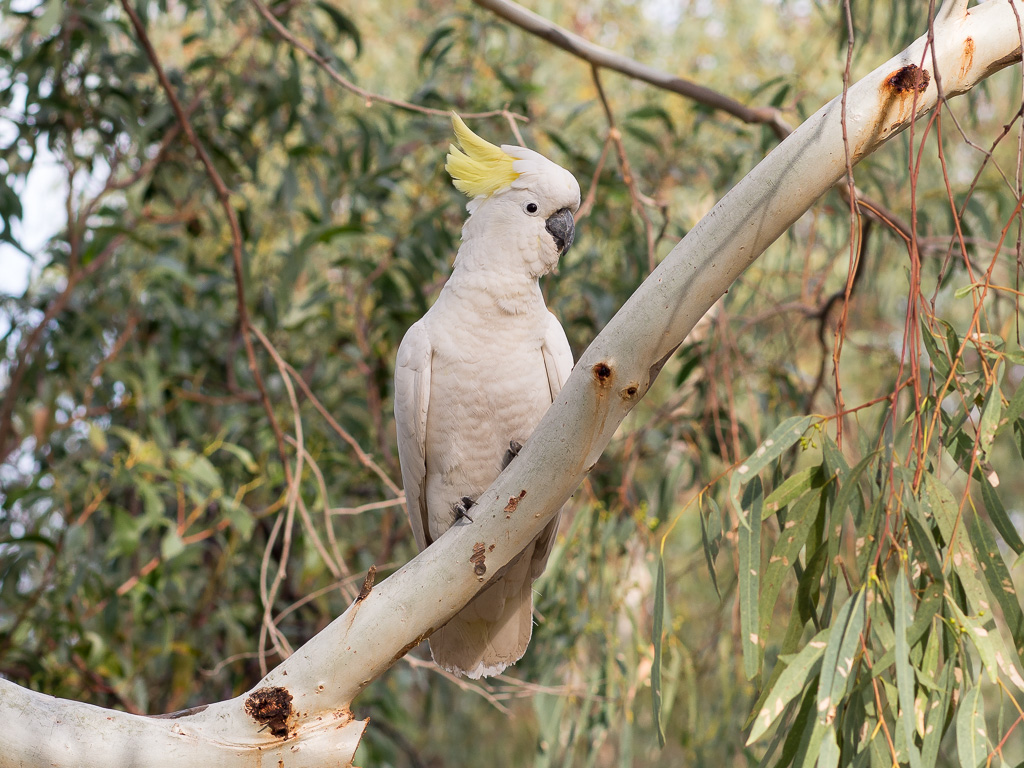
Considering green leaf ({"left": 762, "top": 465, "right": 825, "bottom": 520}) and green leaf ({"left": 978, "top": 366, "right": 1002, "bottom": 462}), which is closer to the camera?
green leaf ({"left": 978, "top": 366, "right": 1002, "bottom": 462})

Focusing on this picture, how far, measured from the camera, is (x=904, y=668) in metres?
0.88

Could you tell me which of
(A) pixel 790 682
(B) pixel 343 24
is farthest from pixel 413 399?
(B) pixel 343 24

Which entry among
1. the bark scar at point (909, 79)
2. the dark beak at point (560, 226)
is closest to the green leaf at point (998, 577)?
the bark scar at point (909, 79)

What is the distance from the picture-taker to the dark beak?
1490 millimetres

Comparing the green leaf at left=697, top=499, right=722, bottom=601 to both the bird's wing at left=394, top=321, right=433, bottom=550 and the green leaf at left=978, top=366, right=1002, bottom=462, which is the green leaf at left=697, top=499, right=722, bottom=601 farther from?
the bird's wing at left=394, top=321, right=433, bottom=550

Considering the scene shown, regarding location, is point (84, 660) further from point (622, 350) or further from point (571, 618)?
point (622, 350)

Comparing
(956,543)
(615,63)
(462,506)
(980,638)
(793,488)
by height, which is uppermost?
(615,63)

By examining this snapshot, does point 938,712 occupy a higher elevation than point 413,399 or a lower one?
lower

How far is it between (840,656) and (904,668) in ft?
0.20

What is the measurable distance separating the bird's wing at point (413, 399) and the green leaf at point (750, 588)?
2.14 feet

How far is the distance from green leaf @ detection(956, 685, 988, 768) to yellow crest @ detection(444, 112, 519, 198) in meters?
1.01

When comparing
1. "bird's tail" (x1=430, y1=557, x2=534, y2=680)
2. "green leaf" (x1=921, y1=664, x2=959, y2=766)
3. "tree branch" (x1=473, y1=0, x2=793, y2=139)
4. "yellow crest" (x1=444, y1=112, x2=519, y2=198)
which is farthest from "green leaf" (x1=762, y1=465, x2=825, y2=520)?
"tree branch" (x1=473, y1=0, x2=793, y2=139)

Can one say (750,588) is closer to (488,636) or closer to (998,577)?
(998,577)

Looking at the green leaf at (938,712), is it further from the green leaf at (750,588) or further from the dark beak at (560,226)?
the dark beak at (560,226)
